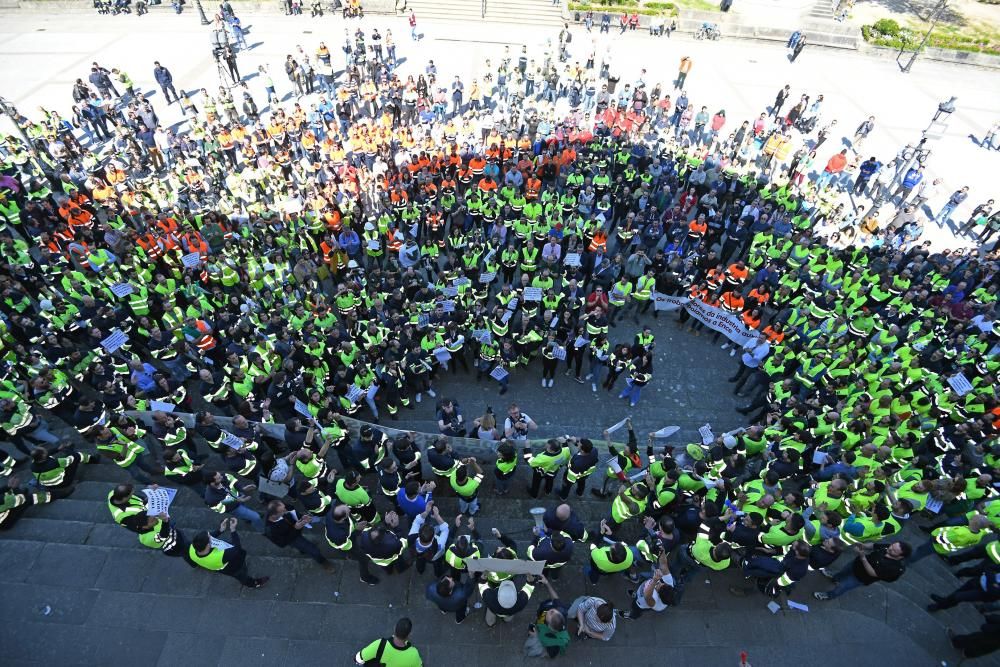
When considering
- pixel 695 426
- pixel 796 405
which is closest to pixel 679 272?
pixel 695 426

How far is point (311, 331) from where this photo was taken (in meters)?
11.4

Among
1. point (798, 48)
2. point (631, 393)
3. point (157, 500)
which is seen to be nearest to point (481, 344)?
point (631, 393)

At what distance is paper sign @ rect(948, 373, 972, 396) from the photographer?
1049 cm

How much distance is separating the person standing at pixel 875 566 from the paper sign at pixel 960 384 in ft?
17.4

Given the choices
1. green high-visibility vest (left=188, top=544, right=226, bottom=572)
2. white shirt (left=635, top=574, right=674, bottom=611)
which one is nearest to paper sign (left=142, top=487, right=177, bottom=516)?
green high-visibility vest (left=188, top=544, right=226, bottom=572)

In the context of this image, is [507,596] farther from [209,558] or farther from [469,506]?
[209,558]

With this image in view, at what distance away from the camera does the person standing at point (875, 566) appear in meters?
6.98

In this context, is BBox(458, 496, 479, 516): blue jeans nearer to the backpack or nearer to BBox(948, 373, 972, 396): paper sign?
the backpack

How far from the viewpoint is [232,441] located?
28.6ft

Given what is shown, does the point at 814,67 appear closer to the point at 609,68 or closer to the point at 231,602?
the point at 609,68

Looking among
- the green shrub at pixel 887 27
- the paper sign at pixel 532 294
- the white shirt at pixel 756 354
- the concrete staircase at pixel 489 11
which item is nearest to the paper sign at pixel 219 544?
the paper sign at pixel 532 294

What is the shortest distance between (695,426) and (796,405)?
105 inches

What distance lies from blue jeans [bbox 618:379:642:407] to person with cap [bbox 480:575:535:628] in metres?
6.38

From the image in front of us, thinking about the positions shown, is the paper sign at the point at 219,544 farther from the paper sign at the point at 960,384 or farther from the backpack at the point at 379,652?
the paper sign at the point at 960,384
